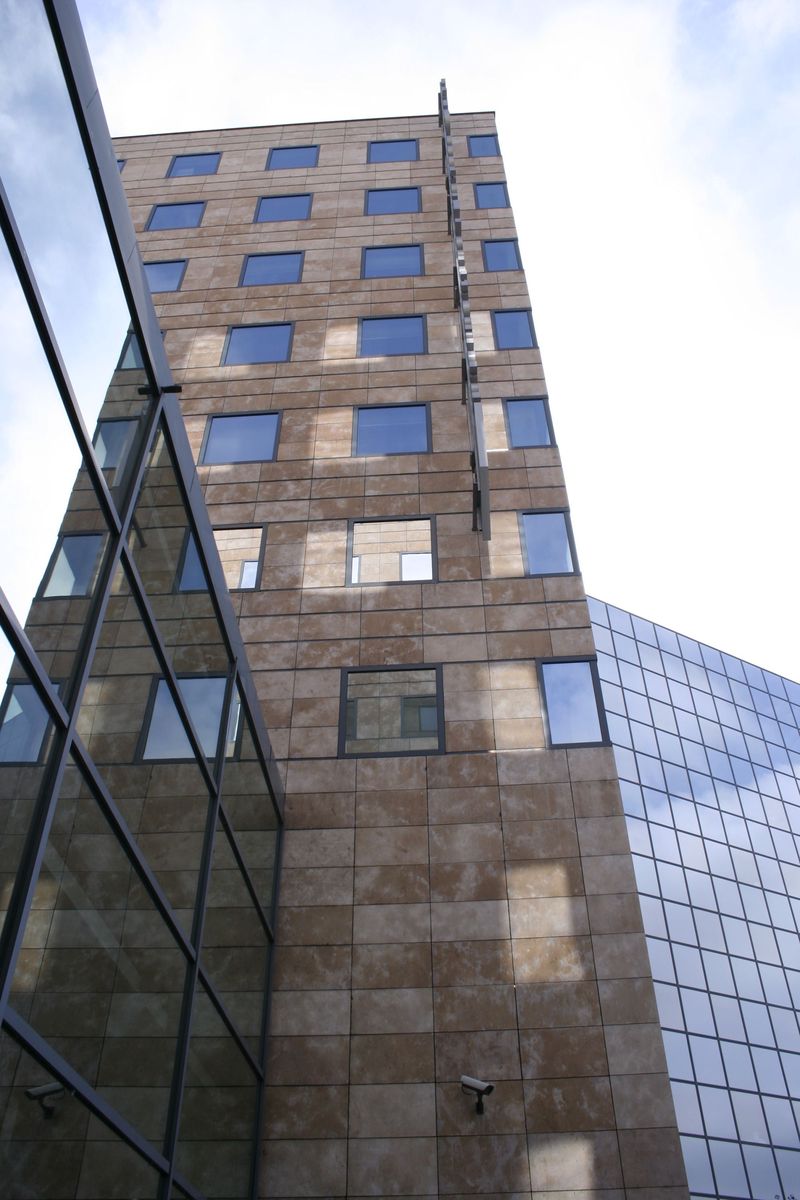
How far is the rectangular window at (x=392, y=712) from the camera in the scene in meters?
20.8

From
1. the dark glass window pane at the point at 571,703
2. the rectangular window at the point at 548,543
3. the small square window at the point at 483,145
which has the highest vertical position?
the small square window at the point at 483,145

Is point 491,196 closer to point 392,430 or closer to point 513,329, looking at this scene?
point 513,329

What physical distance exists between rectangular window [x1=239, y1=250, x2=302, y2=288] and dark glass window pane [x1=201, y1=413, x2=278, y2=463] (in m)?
6.96

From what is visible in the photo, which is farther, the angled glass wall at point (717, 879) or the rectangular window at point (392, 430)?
the angled glass wall at point (717, 879)

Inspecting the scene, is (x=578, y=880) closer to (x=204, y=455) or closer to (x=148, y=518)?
(x=148, y=518)

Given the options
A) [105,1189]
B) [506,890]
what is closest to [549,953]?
[506,890]

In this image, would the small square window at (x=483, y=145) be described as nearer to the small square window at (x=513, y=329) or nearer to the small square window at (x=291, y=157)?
the small square window at (x=291, y=157)

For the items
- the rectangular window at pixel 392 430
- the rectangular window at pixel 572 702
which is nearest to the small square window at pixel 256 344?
the rectangular window at pixel 392 430

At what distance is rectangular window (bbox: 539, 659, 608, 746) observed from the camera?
67.0 ft

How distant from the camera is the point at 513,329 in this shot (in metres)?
30.2

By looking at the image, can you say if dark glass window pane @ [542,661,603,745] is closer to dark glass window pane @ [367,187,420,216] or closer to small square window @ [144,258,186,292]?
small square window @ [144,258,186,292]

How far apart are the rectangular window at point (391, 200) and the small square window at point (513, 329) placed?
7.66 metres

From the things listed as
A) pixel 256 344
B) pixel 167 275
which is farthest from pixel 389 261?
pixel 167 275

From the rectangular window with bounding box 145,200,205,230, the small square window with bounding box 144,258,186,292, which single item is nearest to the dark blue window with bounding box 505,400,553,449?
the small square window with bounding box 144,258,186,292
